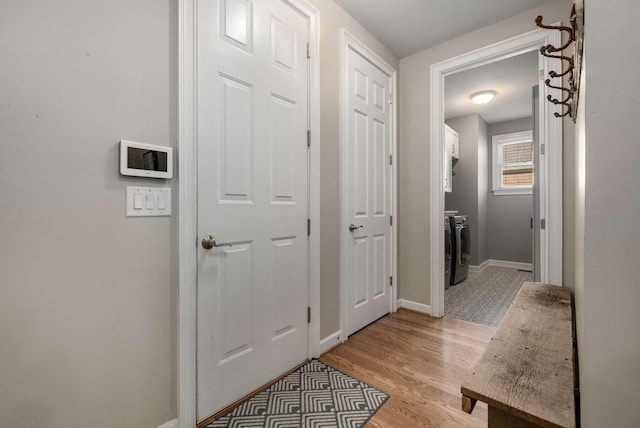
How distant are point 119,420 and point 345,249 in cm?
160

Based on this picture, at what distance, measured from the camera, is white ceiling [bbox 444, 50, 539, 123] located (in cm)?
313

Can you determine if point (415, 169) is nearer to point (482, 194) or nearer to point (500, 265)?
point (482, 194)

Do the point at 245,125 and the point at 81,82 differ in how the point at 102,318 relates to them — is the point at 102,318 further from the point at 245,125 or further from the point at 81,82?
the point at 245,125

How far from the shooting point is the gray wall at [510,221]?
482 centimetres

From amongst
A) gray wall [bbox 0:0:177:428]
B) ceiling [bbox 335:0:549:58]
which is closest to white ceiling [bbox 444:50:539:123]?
ceiling [bbox 335:0:549:58]

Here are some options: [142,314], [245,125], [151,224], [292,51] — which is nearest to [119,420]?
[142,314]

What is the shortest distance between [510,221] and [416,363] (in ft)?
14.2

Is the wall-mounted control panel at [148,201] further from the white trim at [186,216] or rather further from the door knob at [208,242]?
the door knob at [208,242]

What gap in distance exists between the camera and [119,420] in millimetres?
1107

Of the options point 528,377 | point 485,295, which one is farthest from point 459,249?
point 528,377

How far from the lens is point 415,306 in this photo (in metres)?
2.85

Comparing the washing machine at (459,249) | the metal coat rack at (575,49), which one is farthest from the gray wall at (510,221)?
the metal coat rack at (575,49)

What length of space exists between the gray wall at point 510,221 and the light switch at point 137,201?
18.7 ft

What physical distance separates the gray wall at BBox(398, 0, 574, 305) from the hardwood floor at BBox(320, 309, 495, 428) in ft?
1.31
